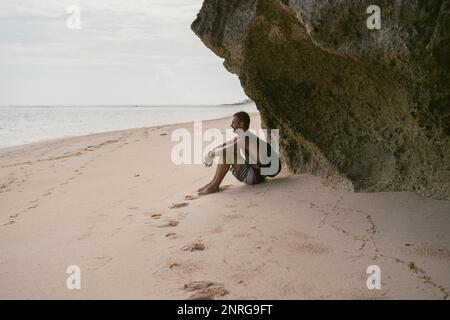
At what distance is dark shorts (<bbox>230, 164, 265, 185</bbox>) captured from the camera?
557cm

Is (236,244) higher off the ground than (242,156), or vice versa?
(242,156)

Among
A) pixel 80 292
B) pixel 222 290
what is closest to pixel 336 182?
pixel 222 290

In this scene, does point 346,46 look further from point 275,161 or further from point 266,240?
point 275,161

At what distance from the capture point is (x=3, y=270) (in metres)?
3.81

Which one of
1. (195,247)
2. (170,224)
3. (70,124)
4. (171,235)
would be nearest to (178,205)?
(170,224)

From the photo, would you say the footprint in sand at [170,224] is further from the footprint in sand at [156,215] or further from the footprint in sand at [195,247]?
the footprint in sand at [195,247]

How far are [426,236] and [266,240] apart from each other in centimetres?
129

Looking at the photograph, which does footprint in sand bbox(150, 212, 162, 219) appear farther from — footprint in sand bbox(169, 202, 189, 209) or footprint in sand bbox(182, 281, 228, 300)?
footprint in sand bbox(182, 281, 228, 300)

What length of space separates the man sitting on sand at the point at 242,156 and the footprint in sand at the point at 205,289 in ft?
8.44

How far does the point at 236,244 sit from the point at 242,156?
204 centimetres

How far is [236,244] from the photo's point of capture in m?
3.81

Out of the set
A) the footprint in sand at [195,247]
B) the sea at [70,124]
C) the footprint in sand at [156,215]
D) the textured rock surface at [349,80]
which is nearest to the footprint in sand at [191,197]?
the footprint in sand at [156,215]

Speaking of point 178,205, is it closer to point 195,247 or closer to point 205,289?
point 195,247

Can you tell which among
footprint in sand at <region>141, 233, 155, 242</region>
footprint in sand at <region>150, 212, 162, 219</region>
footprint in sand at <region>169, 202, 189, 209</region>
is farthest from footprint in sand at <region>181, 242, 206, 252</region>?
footprint in sand at <region>169, 202, 189, 209</region>
